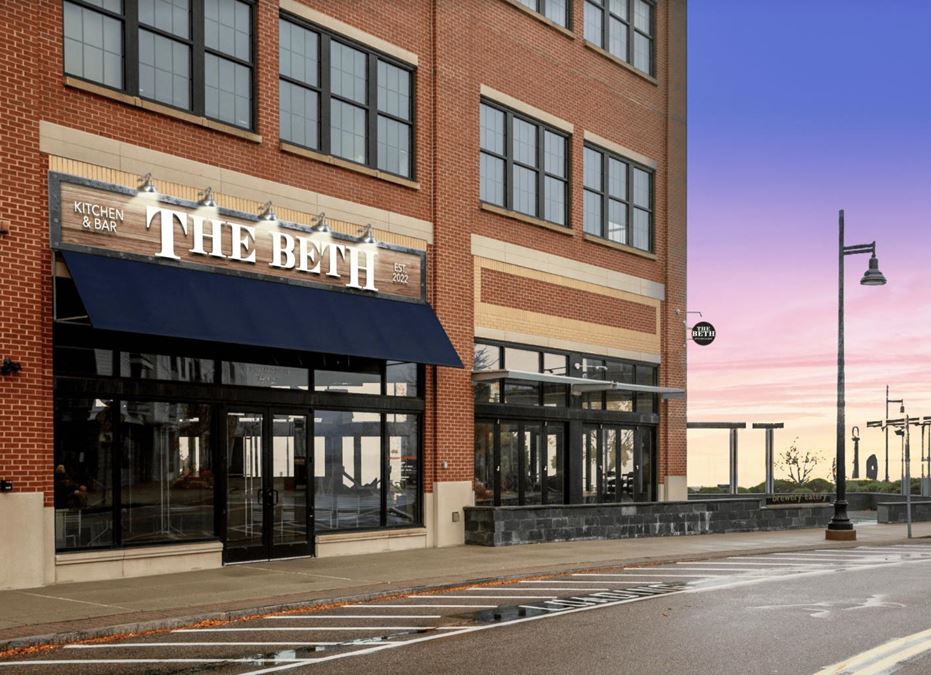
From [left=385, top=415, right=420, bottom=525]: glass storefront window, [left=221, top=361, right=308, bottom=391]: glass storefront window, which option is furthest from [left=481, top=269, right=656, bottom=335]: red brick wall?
[left=221, top=361, right=308, bottom=391]: glass storefront window

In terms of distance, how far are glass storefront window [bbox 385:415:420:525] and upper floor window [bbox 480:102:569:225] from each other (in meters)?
5.92

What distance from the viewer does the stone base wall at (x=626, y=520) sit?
81.1 feet

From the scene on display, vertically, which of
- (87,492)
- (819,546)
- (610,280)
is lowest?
(819,546)

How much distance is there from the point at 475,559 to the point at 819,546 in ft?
31.5

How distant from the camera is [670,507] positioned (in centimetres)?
2894

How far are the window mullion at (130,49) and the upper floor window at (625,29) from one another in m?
15.2

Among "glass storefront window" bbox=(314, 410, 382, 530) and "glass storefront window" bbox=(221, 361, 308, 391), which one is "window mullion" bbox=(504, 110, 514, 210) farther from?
"glass storefront window" bbox=(221, 361, 308, 391)

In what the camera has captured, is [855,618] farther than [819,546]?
No

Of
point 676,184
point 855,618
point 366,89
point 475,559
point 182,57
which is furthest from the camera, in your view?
point 676,184

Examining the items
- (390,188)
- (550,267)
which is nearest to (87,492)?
(390,188)

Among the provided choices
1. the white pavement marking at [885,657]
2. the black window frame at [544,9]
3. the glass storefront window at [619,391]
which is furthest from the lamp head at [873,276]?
the white pavement marking at [885,657]

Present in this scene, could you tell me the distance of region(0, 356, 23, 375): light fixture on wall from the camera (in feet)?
54.3

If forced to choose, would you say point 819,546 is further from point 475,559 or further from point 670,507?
point 475,559

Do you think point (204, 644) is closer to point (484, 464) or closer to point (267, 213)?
point (267, 213)
